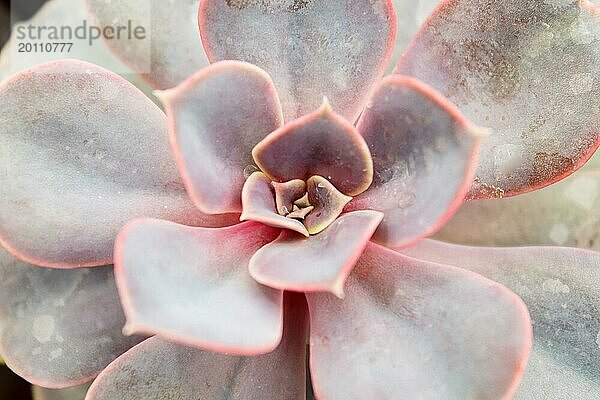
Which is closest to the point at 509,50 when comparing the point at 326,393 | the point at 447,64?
the point at 447,64

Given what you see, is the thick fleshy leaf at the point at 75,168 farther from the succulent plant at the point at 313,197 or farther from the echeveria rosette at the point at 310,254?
the echeveria rosette at the point at 310,254

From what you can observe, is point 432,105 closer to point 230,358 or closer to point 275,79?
point 275,79

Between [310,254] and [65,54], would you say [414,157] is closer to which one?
[310,254]

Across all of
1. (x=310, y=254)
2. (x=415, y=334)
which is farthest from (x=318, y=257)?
(x=415, y=334)

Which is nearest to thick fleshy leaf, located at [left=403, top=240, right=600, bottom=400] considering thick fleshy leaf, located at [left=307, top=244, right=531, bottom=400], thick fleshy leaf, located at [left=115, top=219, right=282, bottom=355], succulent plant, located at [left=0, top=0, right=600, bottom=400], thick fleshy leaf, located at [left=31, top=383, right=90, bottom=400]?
succulent plant, located at [left=0, top=0, right=600, bottom=400]

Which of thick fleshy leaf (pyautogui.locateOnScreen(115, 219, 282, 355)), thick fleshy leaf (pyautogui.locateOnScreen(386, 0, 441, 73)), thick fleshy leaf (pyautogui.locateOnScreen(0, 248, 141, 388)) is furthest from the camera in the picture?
thick fleshy leaf (pyautogui.locateOnScreen(386, 0, 441, 73))

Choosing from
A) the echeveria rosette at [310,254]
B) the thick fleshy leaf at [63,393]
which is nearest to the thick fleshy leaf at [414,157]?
the echeveria rosette at [310,254]

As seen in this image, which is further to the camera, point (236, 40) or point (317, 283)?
point (236, 40)

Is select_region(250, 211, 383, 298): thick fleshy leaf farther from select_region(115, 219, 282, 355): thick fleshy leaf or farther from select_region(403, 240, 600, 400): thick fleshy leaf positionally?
select_region(403, 240, 600, 400): thick fleshy leaf
